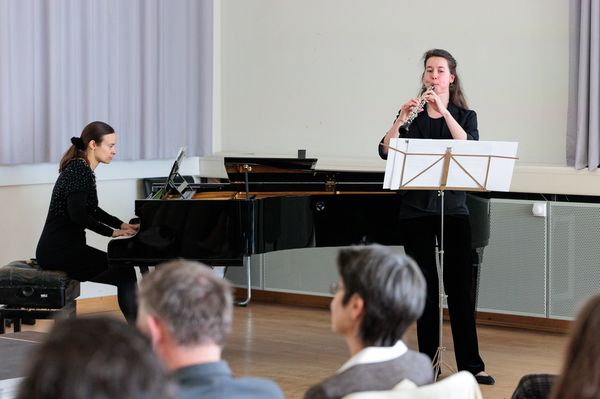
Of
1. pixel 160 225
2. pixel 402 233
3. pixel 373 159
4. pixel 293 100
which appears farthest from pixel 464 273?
pixel 293 100

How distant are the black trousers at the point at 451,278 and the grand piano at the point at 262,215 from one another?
26cm

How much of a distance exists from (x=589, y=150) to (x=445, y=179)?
1706 millimetres

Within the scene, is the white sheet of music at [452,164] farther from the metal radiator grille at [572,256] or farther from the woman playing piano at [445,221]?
the metal radiator grille at [572,256]

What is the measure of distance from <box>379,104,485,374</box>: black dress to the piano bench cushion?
5.43ft

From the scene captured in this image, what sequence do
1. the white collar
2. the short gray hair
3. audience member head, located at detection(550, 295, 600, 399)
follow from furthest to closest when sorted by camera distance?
the white collar < the short gray hair < audience member head, located at detection(550, 295, 600, 399)

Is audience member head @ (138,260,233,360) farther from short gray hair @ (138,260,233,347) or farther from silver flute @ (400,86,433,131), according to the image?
silver flute @ (400,86,433,131)

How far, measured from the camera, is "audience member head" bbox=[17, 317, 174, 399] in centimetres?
116

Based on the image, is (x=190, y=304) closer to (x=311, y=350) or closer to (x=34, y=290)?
(x=34, y=290)

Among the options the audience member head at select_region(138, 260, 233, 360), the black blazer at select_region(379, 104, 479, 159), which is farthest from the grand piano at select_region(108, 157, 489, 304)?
the audience member head at select_region(138, 260, 233, 360)

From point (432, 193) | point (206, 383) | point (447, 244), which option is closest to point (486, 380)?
point (447, 244)

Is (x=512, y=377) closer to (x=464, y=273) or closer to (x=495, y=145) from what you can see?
(x=464, y=273)

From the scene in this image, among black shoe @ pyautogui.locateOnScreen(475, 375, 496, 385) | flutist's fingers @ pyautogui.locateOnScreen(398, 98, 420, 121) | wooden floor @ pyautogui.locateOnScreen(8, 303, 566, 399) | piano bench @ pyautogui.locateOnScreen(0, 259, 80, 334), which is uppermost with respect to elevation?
flutist's fingers @ pyautogui.locateOnScreen(398, 98, 420, 121)

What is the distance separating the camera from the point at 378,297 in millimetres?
2316

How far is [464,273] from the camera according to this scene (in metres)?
4.73
